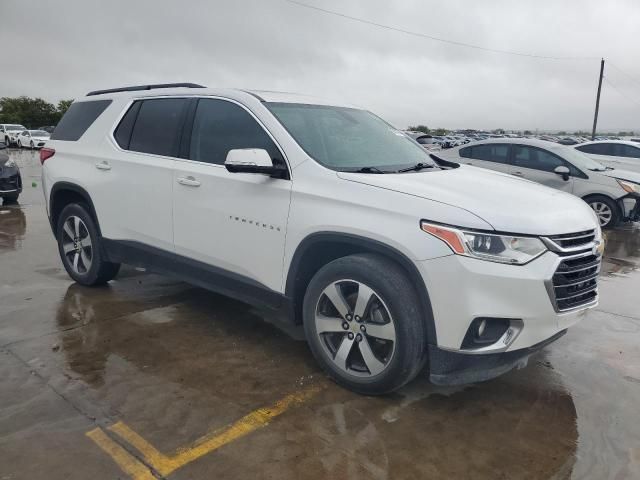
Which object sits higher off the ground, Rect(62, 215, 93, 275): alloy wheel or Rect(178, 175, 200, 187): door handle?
Rect(178, 175, 200, 187): door handle

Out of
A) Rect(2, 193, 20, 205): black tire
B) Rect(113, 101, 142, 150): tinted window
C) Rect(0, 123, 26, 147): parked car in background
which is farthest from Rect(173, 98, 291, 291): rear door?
Rect(0, 123, 26, 147): parked car in background

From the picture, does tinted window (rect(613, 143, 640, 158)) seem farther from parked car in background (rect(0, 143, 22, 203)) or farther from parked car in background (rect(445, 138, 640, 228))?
parked car in background (rect(0, 143, 22, 203))

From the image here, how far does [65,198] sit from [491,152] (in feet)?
25.9

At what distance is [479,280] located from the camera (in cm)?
278

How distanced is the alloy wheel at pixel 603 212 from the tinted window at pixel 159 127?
827 cm

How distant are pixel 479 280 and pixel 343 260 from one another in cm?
82

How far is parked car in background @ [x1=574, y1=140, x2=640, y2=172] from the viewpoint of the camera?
12883 millimetres

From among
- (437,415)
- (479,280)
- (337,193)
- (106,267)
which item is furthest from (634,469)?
(106,267)

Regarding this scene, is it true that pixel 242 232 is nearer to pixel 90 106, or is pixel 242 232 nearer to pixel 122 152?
pixel 122 152

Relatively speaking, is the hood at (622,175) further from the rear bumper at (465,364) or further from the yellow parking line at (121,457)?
the yellow parking line at (121,457)

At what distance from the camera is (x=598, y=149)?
13578 millimetres

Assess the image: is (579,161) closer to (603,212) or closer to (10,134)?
(603,212)

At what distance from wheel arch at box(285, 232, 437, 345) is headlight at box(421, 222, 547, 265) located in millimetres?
259

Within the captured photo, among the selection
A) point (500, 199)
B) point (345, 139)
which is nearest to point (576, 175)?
point (345, 139)
